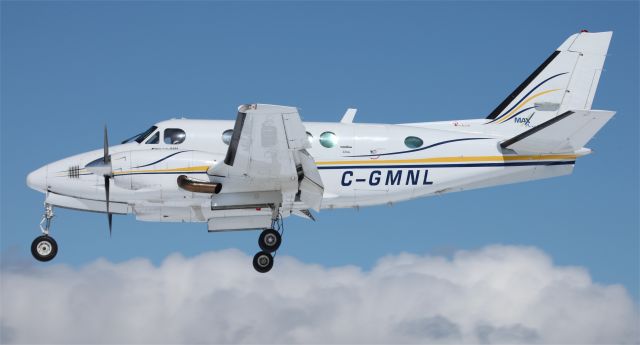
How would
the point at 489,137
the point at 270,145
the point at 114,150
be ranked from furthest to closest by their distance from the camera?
the point at 489,137
the point at 114,150
the point at 270,145

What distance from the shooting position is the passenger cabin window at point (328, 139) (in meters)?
24.1

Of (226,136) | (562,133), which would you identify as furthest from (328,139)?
(562,133)

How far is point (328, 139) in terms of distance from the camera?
24125 mm

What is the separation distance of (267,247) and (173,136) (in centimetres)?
371

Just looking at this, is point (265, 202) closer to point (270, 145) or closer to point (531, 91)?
point (270, 145)

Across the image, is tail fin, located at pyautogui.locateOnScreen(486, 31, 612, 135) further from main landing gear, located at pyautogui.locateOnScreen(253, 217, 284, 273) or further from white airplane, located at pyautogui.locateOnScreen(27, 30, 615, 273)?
main landing gear, located at pyautogui.locateOnScreen(253, 217, 284, 273)

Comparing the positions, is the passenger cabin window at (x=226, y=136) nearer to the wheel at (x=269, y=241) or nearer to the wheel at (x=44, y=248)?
the wheel at (x=269, y=241)

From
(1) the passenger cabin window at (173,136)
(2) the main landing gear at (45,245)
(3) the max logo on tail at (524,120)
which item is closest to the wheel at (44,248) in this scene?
(2) the main landing gear at (45,245)

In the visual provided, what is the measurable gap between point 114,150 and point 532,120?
1170 cm

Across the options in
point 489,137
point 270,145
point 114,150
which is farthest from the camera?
point 489,137

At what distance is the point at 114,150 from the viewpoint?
23438mm

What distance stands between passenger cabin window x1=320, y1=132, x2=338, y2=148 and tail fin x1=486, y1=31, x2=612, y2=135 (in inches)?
196

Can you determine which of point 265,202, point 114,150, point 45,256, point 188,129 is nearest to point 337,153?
point 265,202

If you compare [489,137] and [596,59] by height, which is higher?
[596,59]
